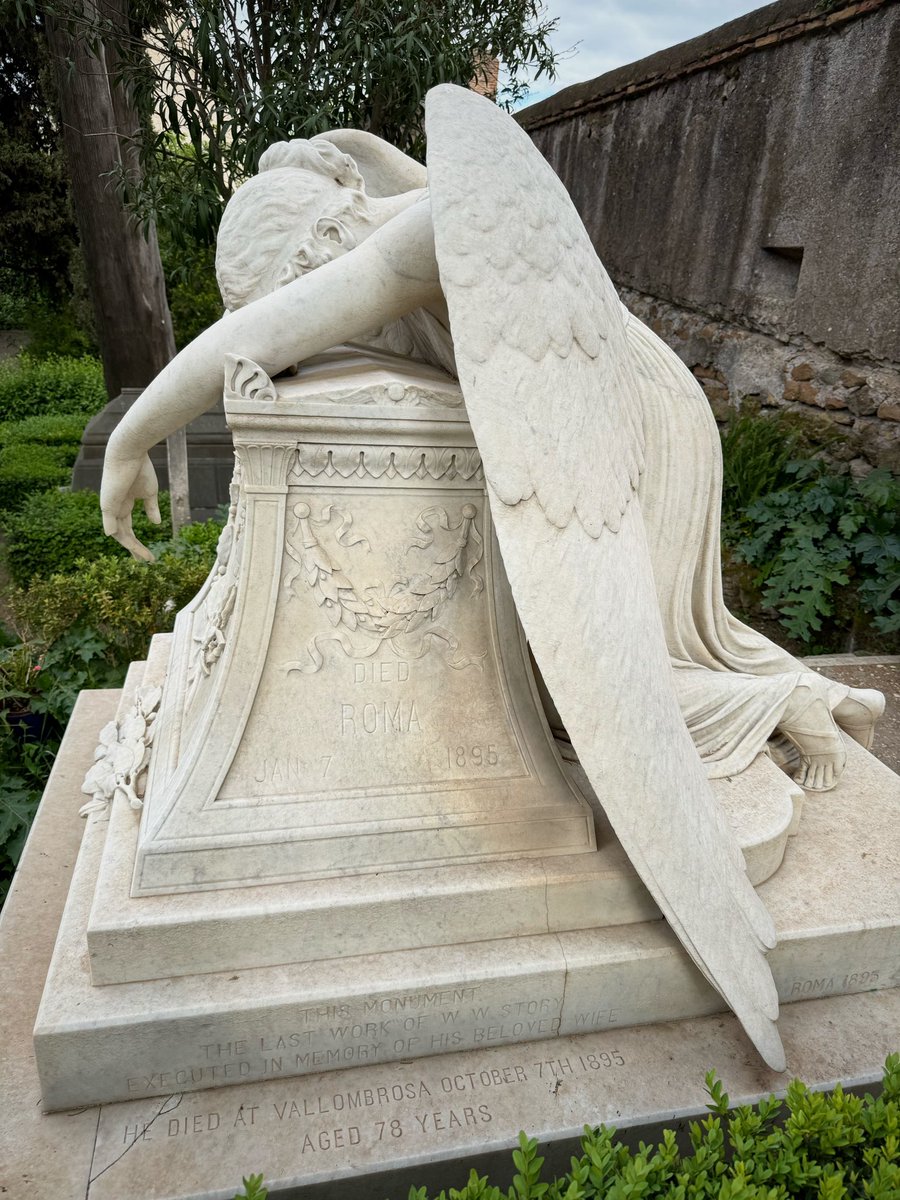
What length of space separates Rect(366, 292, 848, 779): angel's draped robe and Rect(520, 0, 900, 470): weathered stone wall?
11.5 feet

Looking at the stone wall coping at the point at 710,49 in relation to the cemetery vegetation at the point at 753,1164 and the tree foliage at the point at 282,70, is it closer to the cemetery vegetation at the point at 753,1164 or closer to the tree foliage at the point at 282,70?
the tree foliage at the point at 282,70

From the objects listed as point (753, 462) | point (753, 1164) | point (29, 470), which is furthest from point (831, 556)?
point (29, 470)

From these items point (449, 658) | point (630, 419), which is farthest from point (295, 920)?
point (630, 419)

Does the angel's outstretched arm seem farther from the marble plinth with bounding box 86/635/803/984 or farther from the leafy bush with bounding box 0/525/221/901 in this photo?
the leafy bush with bounding box 0/525/221/901

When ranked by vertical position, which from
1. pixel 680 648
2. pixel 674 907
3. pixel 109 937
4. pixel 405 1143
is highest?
pixel 680 648

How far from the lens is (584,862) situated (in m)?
1.94

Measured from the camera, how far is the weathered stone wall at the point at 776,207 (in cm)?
509

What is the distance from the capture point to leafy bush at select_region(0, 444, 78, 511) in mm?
7512

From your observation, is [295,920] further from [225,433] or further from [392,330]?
[225,433]

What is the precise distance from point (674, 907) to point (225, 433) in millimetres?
6268

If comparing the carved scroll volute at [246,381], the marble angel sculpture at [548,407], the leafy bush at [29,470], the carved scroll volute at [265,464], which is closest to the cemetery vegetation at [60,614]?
the leafy bush at [29,470]

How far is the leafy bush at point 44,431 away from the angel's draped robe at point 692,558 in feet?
28.1

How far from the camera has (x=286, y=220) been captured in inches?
81.5

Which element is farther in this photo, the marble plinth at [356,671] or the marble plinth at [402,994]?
the marble plinth at [356,671]
